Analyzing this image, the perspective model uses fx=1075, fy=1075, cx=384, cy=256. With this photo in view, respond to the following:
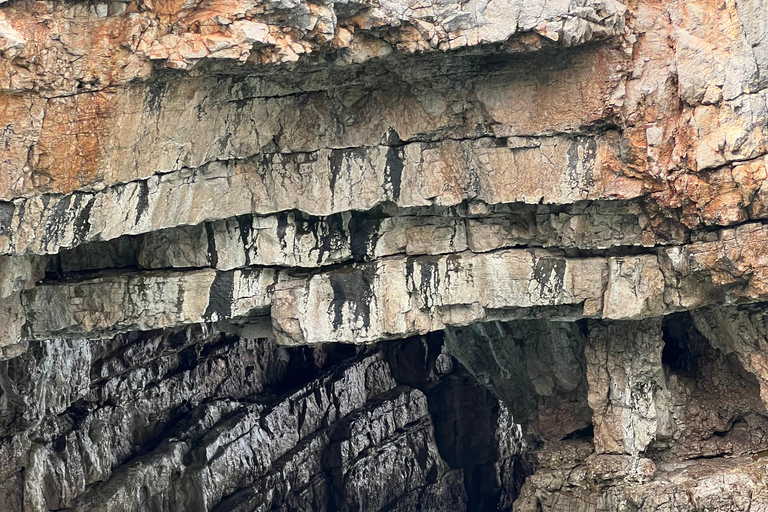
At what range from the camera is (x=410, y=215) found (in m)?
14.7

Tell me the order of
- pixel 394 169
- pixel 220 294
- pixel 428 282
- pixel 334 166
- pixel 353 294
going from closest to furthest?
pixel 334 166 → pixel 394 169 → pixel 220 294 → pixel 353 294 → pixel 428 282

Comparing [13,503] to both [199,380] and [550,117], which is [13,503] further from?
[550,117]

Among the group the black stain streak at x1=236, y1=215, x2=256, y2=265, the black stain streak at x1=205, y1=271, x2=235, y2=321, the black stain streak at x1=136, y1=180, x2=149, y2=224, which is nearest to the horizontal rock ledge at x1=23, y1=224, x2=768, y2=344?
the black stain streak at x1=205, y1=271, x2=235, y2=321

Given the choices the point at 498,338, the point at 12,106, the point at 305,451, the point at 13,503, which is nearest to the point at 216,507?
the point at 305,451

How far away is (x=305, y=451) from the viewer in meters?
20.6

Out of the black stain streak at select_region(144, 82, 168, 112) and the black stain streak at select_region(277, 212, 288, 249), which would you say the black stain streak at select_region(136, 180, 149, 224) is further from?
the black stain streak at select_region(277, 212, 288, 249)

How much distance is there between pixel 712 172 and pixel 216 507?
1058 centimetres

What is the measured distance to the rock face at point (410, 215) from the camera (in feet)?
38.1

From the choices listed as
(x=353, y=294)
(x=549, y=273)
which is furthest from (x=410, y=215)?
(x=549, y=273)

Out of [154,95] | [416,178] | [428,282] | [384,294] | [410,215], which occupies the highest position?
[154,95]

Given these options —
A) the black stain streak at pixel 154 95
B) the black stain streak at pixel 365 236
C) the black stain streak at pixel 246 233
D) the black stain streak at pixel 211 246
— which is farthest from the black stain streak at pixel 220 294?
the black stain streak at pixel 154 95

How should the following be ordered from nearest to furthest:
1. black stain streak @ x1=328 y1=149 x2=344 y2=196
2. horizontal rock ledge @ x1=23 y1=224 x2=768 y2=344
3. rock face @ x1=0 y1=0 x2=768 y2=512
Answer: rock face @ x1=0 y1=0 x2=768 y2=512
black stain streak @ x1=328 y1=149 x2=344 y2=196
horizontal rock ledge @ x1=23 y1=224 x2=768 y2=344

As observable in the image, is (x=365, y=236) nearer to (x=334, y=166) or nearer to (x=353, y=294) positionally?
(x=353, y=294)

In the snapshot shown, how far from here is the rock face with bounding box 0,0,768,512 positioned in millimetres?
11625
